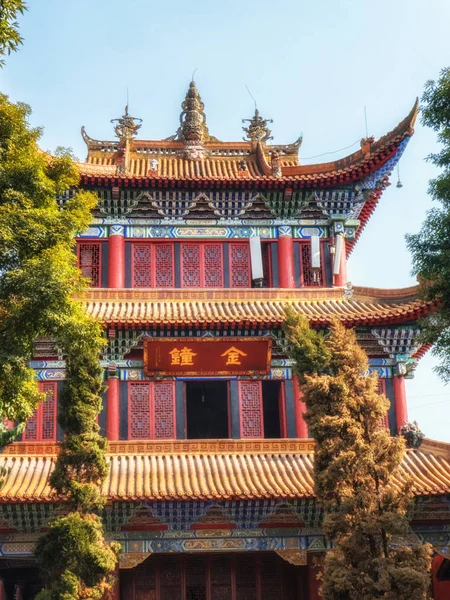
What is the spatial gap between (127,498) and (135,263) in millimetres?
6734

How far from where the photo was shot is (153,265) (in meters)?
19.6

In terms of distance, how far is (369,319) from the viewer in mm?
17734

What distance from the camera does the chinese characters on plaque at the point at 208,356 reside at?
17734 millimetres

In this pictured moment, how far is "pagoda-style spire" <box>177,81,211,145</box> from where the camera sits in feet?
75.2

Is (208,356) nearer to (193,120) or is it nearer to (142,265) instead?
(142,265)

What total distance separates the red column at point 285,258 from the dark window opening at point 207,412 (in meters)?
4.15

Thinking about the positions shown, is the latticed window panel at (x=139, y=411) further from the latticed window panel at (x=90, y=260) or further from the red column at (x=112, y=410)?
the latticed window panel at (x=90, y=260)

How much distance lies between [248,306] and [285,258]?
67.7 inches

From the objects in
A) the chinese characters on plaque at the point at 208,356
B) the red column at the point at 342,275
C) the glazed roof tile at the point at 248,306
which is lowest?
the chinese characters on plaque at the point at 208,356

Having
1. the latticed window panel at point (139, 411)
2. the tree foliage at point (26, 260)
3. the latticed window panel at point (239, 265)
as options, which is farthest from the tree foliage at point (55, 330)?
the latticed window panel at point (239, 265)

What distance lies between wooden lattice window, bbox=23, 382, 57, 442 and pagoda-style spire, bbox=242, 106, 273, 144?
31.7 ft

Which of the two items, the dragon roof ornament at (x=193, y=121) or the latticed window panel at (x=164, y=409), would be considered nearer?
the latticed window panel at (x=164, y=409)

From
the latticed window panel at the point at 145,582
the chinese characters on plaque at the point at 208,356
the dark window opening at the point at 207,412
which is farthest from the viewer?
the dark window opening at the point at 207,412

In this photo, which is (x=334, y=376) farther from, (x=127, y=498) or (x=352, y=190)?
(x=352, y=190)
